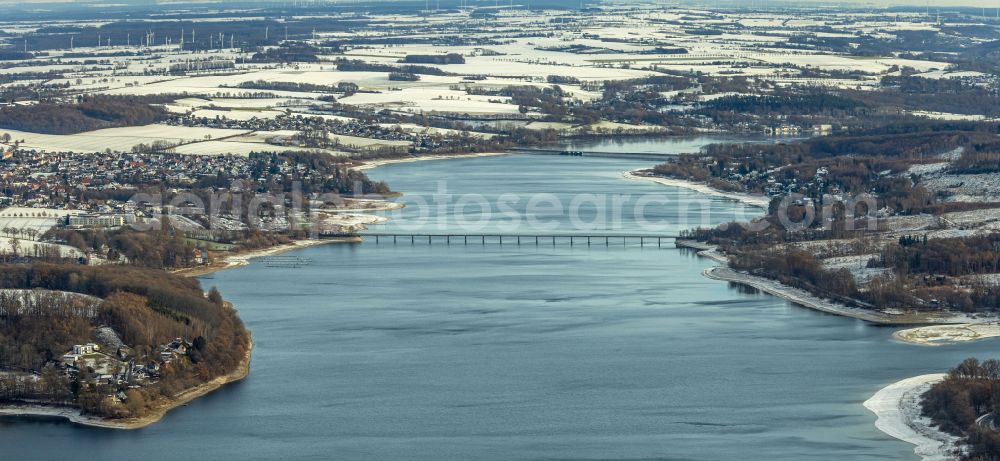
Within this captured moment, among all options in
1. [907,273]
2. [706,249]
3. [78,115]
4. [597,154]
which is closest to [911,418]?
[907,273]

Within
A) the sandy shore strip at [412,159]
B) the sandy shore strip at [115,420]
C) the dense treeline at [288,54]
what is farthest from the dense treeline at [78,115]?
the sandy shore strip at [115,420]

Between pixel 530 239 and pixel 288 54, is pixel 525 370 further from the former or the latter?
pixel 288 54

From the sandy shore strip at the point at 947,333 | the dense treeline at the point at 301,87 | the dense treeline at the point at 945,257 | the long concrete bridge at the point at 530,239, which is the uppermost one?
the dense treeline at the point at 945,257

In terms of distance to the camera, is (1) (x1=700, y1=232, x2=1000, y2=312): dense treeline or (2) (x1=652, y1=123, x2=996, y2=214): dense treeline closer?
(1) (x1=700, y1=232, x2=1000, y2=312): dense treeline

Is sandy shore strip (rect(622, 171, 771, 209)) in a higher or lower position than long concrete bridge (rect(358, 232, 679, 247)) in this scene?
lower

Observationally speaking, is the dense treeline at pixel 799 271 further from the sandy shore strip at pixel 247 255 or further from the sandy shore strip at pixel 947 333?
the sandy shore strip at pixel 247 255

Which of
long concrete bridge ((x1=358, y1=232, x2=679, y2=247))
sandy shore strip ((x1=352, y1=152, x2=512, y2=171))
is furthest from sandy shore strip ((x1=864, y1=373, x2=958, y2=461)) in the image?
sandy shore strip ((x1=352, y1=152, x2=512, y2=171))

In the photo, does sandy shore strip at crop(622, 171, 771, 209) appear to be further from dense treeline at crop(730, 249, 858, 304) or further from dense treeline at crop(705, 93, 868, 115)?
dense treeline at crop(705, 93, 868, 115)
